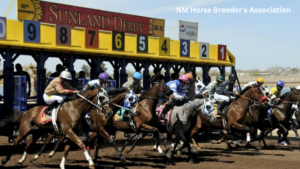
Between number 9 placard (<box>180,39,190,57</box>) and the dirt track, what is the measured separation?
12.2 feet

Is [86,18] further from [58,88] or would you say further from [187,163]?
[187,163]

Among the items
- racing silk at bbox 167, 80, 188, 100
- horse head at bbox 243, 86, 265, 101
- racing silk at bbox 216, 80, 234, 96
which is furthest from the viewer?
racing silk at bbox 216, 80, 234, 96

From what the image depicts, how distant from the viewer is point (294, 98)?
16844 mm

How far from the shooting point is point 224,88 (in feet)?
50.5

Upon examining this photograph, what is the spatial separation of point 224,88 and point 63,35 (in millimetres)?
5063

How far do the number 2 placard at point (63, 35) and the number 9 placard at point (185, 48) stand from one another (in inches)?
197

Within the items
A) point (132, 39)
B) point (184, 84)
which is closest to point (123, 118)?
point (184, 84)

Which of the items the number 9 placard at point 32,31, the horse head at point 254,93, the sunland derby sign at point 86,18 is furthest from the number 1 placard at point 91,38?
the horse head at point 254,93

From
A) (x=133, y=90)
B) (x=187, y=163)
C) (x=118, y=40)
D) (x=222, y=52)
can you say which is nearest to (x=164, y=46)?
(x=118, y=40)

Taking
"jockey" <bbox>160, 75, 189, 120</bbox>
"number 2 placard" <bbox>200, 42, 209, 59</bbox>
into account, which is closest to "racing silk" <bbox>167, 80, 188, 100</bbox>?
"jockey" <bbox>160, 75, 189, 120</bbox>

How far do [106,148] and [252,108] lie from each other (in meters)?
4.68

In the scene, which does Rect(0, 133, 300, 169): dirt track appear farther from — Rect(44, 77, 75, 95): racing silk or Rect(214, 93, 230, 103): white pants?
Rect(44, 77, 75, 95): racing silk

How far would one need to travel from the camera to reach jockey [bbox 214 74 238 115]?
15.2 meters

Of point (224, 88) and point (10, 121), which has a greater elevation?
point (224, 88)
